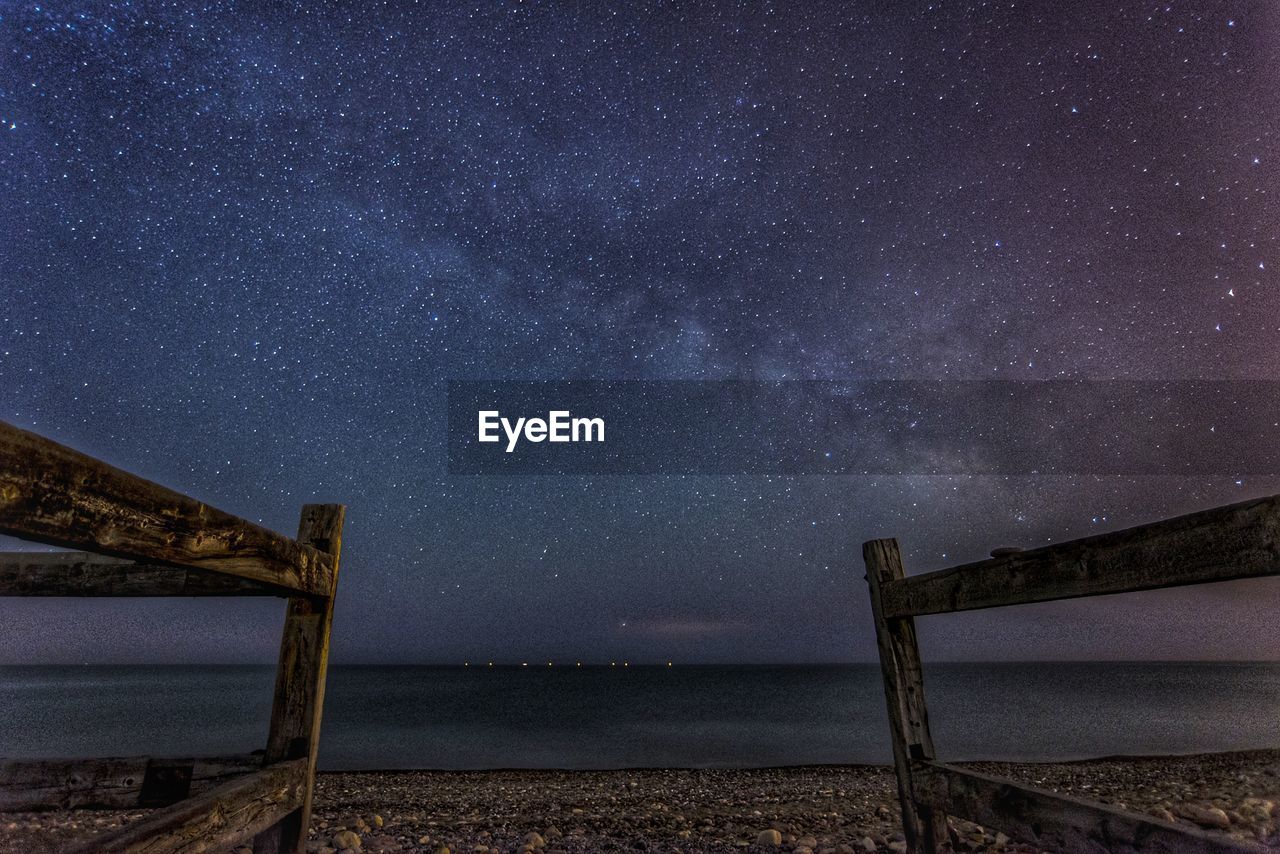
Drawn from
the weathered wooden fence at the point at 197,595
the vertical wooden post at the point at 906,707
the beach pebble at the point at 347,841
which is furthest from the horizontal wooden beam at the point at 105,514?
the beach pebble at the point at 347,841

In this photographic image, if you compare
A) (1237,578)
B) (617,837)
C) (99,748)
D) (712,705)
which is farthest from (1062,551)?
(712,705)

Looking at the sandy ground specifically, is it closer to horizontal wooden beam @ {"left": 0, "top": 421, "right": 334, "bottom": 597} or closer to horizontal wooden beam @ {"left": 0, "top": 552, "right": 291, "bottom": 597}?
horizontal wooden beam @ {"left": 0, "top": 552, "right": 291, "bottom": 597}

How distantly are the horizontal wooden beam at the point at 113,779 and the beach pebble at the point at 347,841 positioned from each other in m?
4.83

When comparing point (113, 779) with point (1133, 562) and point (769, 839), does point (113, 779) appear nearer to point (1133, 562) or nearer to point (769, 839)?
point (1133, 562)

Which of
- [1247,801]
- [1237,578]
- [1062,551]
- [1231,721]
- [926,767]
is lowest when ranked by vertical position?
[1231,721]

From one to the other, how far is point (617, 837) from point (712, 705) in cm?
5378

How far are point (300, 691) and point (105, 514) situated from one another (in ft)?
8.43

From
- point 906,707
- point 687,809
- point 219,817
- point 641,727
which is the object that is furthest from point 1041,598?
point 641,727

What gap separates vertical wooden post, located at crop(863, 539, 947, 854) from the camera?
4215 millimetres

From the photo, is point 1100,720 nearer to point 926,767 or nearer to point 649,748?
point 649,748

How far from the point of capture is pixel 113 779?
→ 375 centimetres

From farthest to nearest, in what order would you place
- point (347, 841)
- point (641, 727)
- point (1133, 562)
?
1. point (641, 727)
2. point (347, 841)
3. point (1133, 562)

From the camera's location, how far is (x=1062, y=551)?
10.0ft

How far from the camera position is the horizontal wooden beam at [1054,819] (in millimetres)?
2490
